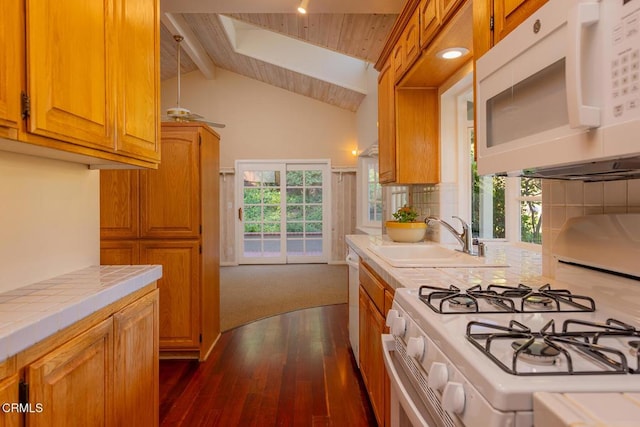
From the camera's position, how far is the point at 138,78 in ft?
5.36

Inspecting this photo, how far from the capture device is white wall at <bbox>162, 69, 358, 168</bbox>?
7.04 m

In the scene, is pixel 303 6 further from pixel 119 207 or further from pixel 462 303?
pixel 462 303

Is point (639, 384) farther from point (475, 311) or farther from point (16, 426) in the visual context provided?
point (16, 426)

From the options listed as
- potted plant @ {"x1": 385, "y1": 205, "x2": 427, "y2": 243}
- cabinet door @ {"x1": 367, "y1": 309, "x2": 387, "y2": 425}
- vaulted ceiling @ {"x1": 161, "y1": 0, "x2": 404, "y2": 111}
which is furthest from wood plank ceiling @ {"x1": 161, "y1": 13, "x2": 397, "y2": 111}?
cabinet door @ {"x1": 367, "y1": 309, "x2": 387, "y2": 425}

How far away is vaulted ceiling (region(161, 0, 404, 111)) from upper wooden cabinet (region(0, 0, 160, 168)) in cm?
144

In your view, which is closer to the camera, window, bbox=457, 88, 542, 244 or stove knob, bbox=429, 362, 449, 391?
stove knob, bbox=429, 362, 449, 391

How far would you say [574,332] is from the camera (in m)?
0.82

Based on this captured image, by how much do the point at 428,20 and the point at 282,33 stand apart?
301 centimetres

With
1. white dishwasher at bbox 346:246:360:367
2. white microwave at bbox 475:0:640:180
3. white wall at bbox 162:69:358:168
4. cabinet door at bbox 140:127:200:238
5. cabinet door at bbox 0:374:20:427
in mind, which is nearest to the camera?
white microwave at bbox 475:0:640:180

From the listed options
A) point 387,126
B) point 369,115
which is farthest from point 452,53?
point 369,115

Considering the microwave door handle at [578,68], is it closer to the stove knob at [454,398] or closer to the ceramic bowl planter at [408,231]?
the stove knob at [454,398]

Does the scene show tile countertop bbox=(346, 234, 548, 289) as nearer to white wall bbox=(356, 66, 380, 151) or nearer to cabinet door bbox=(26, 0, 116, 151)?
cabinet door bbox=(26, 0, 116, 151)

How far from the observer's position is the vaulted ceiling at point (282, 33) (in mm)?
2967

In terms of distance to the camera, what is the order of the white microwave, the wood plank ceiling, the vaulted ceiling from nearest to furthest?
the white microwave
the vaulted ceiling
the wood plank ceiling
